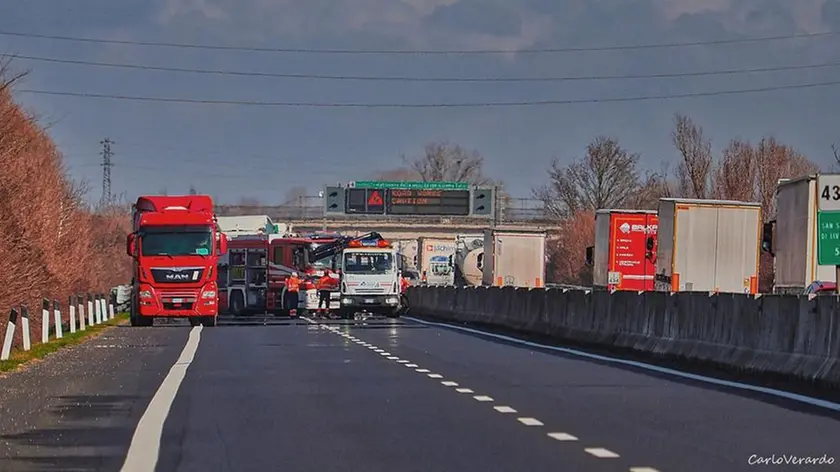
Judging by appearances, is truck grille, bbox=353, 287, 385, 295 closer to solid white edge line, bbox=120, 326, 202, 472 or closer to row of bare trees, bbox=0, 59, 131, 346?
row of bare trees, bbox=0, 59, 131, 346

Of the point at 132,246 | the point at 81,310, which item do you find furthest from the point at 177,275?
the point at 81,310

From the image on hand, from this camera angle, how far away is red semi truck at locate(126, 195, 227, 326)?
45.3 meters

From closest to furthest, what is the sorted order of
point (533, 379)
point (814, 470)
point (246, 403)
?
point (814, 470) < point (246, 403) < point (533, 379)

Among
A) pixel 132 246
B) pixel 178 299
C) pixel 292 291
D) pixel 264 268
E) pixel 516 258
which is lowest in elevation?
pixel 292 291

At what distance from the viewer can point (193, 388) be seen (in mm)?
19391

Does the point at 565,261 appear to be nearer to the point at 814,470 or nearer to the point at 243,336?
the point at 243,336

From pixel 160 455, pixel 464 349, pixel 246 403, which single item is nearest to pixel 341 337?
pixel 464 349

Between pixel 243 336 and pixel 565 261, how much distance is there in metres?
59.2

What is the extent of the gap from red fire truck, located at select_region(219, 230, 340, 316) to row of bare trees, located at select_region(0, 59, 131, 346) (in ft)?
18.3

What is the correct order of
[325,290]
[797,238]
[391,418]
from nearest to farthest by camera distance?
[391,418] < [797,238] < [325,290]

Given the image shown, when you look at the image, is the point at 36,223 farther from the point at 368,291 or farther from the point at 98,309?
the point at 368,291

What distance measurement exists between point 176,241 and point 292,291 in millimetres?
13313

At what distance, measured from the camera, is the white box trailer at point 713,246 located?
132 feet

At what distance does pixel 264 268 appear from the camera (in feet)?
198
